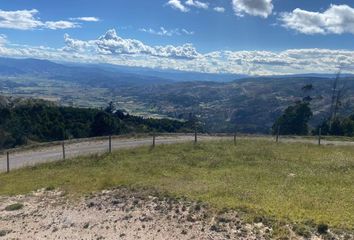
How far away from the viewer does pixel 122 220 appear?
2253 centimetres

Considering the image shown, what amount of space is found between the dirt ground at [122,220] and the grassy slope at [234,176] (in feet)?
4.50

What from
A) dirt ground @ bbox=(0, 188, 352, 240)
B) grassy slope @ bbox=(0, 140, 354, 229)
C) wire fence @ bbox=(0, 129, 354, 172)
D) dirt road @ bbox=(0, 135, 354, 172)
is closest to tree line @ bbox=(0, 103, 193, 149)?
wire fence @ bbox=(0, 129, 354, 172)

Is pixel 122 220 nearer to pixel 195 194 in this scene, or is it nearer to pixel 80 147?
pixel 195 194

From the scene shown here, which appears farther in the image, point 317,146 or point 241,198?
point 317,146

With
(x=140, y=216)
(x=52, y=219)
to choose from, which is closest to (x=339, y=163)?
(x=140, y=216)

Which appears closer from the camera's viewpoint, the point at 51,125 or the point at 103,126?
the point at 103,126

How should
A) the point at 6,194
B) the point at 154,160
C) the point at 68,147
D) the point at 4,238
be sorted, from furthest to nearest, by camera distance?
the point at 68,147 < the point at 154,160 < the point at 6,194 < the point at 4,238

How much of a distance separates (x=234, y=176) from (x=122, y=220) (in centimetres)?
1099

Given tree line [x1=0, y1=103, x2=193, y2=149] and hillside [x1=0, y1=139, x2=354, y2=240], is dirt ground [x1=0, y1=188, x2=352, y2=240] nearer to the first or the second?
hillside [x1=0, y1=139, x2=354, y2=240]

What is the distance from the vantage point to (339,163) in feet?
118

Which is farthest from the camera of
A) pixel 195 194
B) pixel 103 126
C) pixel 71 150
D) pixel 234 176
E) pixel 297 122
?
pixel 297 122

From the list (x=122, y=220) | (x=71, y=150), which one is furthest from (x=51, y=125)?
(x=122, y=220)

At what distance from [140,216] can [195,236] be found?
3810 millimetres

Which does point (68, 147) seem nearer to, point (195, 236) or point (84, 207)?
point (84, 207)
